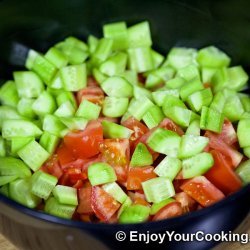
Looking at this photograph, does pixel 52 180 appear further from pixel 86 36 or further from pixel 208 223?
pixel 86 36

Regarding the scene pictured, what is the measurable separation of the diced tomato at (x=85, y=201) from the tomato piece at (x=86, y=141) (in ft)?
0.42

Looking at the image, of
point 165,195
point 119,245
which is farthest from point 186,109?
point 119,245

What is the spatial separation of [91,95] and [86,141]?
311mm

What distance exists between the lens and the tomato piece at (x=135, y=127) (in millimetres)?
1846

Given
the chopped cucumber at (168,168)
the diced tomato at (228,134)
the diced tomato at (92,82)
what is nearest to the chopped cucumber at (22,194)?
the chopped cucumber at (168,168)

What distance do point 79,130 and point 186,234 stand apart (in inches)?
24.4

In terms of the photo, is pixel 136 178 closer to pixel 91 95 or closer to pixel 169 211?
pixel 169 211

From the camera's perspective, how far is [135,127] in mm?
1868

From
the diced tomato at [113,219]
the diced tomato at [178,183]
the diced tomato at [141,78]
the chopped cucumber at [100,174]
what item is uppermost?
the diced tomato at [141,78]

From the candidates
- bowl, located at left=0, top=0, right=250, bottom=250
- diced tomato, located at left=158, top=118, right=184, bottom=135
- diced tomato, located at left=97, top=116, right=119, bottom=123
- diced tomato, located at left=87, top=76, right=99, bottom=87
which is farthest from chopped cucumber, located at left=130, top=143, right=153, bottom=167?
bowl, located at left=0, top=0, right=250, bottom=250

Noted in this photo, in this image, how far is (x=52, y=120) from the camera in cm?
188

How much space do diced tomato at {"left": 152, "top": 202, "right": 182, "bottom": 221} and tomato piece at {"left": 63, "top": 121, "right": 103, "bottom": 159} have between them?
33 cm

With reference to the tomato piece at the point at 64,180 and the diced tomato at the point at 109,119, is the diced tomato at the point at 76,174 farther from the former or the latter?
the diced tomato at the point at 109,119

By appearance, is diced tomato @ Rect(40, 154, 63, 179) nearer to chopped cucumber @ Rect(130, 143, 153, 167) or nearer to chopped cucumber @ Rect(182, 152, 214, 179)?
chopped cucumber @ Rect(130, 143, 153, 167)
